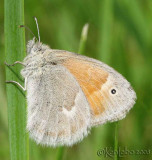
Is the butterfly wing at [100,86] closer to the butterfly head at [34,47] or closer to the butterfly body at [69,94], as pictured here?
the butterfly body at [69,94]

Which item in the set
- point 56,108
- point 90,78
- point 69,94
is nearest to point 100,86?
point 90,78

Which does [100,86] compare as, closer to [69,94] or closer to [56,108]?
[69,94]

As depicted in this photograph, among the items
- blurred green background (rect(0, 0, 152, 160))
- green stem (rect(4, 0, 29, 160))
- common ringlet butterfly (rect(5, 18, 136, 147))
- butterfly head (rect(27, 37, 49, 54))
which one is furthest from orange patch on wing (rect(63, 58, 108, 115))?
green stem (rect(4, 0, 29, 160))

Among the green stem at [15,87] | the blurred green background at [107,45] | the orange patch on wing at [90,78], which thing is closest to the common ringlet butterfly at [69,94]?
the orange patch on wing at [90,78]

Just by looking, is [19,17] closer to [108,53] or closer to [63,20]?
[108,53]

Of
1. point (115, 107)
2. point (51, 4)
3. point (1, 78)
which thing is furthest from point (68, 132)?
point (51, 4)

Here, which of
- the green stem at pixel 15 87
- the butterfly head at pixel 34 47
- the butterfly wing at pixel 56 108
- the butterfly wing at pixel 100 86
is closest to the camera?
the green stem at pixel 15 87
